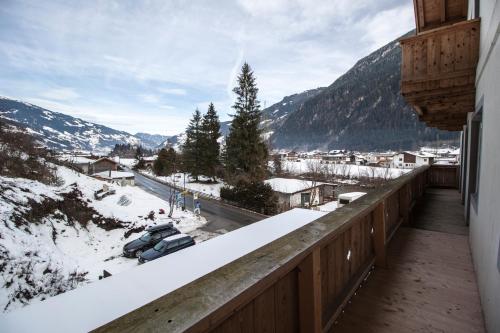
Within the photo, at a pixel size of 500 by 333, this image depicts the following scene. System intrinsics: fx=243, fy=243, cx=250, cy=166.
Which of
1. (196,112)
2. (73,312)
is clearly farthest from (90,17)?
(196,112)

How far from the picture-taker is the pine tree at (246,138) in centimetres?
2556

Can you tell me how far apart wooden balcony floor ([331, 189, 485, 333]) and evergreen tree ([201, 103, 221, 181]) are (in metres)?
31.0

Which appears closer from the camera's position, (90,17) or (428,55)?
(428,55)

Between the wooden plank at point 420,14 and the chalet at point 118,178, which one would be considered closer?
the wooden plank at point 420,14

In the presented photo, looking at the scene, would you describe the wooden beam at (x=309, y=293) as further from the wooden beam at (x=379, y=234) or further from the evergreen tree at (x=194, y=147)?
the evergreen tree at (x=194, y=147)

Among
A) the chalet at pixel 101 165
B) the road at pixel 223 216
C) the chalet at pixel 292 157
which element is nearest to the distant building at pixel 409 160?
the chalet at pixel 292 157

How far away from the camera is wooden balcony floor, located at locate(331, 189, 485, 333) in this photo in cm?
213

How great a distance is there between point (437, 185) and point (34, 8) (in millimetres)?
13772

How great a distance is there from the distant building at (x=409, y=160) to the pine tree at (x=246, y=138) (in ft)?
141

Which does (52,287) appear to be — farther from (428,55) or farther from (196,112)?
(196,112)

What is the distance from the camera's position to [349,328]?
204cm

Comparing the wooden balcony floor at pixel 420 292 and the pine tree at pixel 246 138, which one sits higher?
the pine tree at pixel 246 138

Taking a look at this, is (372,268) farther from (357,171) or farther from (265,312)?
(357,171)

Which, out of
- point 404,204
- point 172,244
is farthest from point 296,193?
point 404,204
